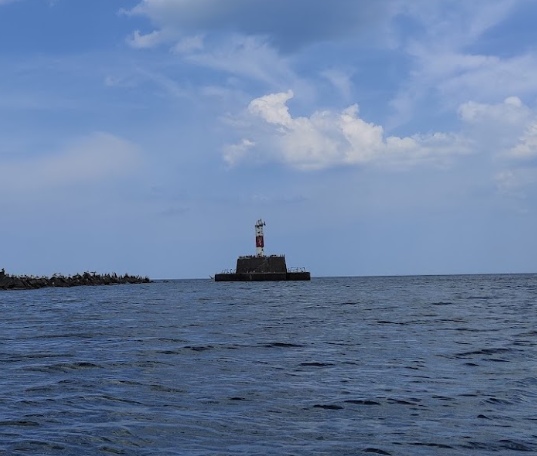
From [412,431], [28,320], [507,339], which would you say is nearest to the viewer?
[412,431]

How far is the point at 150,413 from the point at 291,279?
101m

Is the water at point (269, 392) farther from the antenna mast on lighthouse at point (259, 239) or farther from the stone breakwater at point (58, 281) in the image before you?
the antenna mast on lighthouse at point (259, 239)

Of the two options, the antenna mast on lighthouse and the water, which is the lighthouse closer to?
the antenna mast on lighthouse

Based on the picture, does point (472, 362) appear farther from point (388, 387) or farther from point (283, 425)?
point (283, 425)

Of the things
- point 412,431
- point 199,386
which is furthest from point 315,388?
point 412,431

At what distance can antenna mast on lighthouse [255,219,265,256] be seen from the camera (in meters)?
101

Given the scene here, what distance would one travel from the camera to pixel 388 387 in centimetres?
1251

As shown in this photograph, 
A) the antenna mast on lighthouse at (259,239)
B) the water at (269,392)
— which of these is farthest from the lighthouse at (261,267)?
the water at (269,392)

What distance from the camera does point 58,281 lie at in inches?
3885

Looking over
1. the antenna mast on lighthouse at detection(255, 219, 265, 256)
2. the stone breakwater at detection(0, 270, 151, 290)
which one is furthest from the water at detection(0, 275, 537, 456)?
the antenna mast on lighthouse at detection(255, 219, 265, 256)

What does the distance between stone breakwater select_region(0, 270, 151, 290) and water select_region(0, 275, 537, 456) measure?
2673 inches

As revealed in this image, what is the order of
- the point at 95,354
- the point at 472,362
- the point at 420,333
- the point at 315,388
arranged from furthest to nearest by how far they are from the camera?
the point at 420,333, the point at 95,354, the point at 472,362, the point at 315,388

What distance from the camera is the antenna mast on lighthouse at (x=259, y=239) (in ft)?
331

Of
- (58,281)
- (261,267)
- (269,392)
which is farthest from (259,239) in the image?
(269,392)
